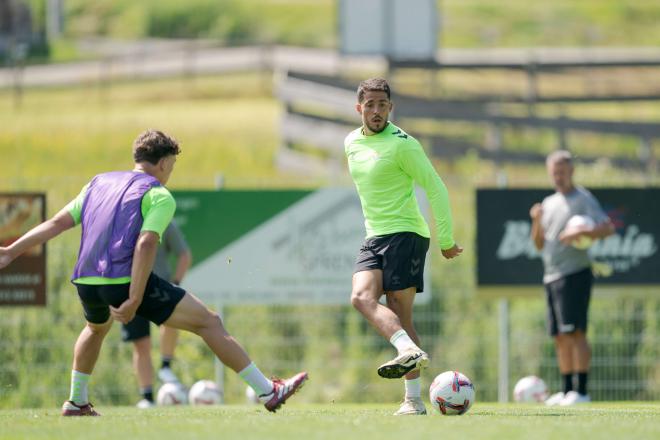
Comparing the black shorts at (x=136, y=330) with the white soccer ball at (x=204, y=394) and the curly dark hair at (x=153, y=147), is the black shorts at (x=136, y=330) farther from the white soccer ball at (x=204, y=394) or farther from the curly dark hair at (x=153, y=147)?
the curly dark hair at (x=153, y=147)

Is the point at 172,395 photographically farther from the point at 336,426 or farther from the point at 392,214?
the point at 336,426

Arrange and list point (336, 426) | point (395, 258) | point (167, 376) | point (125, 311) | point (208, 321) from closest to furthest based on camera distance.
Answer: point (336, 426) < point (125, 311) < point (208, 321) < point (395, 258) < point (167, 376)

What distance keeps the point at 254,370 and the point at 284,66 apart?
29215mm

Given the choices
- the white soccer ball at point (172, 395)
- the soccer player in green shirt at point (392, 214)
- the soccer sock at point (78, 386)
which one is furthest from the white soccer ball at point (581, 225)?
the soccer sock at point (78, 386)

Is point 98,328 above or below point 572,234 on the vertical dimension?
below

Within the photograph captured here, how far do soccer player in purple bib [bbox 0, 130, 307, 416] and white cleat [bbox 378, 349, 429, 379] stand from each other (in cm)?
57

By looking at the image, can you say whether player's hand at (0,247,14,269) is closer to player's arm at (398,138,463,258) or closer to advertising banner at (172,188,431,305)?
player's arm at (398,138,463,258)

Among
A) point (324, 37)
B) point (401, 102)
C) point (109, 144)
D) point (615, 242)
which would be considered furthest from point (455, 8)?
point (615, 242)

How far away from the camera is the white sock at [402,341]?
28.2 ft

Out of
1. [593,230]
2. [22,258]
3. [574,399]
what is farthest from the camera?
[22,258]

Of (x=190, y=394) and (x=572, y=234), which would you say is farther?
(x=190, y=394)

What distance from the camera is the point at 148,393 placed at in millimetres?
12484

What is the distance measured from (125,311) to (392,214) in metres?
1.79

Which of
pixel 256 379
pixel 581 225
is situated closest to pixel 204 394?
pixel 581 225
